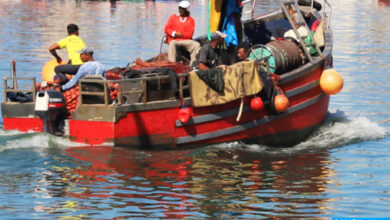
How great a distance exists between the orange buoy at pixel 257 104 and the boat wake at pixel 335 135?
0.73m

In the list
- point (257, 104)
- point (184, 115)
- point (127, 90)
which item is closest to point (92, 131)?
point (127, 90)

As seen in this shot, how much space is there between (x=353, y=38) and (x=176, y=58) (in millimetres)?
20291

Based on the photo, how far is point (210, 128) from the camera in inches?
475

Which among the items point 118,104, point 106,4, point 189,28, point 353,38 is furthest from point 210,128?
point 106,4

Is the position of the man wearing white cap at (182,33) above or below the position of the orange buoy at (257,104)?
above

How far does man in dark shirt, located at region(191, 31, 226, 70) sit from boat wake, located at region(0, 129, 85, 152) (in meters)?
2.42

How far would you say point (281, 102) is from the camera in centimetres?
1246

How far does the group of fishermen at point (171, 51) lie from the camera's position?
1181cm

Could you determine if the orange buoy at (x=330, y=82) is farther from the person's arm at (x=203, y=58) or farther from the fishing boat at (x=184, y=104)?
the person's arm at (x=203, y=58)

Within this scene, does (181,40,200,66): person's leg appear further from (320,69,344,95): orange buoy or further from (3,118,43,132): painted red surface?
(3,118,43,132): painted red surface

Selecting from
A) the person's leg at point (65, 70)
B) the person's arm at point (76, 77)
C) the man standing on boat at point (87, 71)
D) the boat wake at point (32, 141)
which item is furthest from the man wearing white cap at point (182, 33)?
the boat wake at point (32, 141)

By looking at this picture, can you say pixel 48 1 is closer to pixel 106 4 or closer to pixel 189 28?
pixel 106 4

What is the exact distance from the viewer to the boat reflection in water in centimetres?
936

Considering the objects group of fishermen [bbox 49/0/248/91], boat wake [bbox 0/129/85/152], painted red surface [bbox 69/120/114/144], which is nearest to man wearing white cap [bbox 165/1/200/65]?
group of fishermen [bbox 49/0/248/91]
